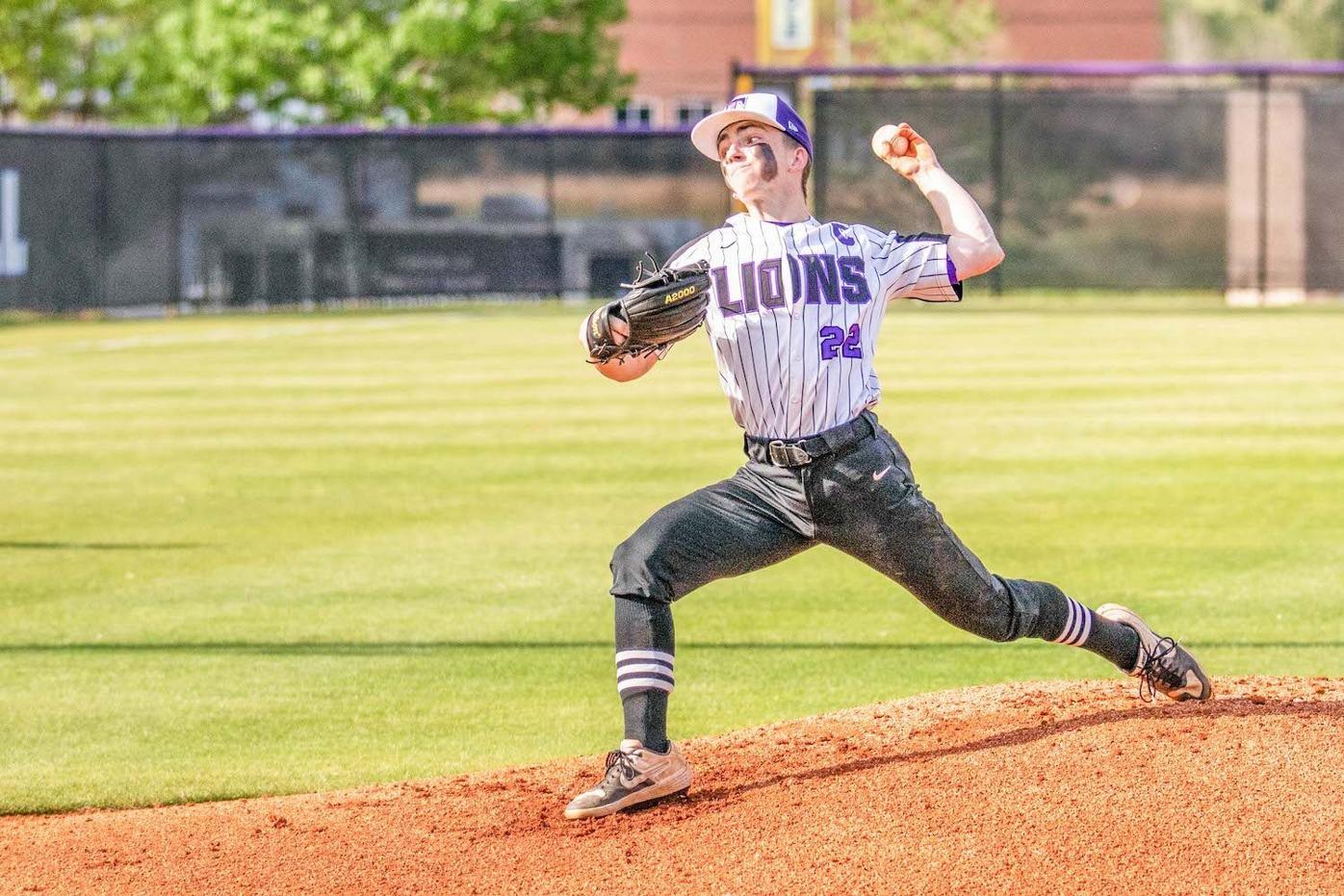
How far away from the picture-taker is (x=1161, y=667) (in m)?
5.64

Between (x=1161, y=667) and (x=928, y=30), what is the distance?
41.4 m

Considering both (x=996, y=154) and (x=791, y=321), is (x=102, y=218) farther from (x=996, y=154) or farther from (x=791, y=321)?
(x=791, y=321)

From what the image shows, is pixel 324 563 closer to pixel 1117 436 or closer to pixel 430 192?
pixel 1117 436

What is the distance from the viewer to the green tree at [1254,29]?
67.6 meters

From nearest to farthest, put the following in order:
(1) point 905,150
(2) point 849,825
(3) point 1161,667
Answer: (2) point 849,825 < (1) point 905,150 < (3) point 1161,667

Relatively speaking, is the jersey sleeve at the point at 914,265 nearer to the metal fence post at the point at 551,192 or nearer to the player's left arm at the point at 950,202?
the player's left arm at the point at 950,202

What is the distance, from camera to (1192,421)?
14719mm

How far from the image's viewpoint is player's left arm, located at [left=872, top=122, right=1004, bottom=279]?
5.16 meters

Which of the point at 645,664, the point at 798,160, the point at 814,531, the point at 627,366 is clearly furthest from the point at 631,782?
the point at 798,160

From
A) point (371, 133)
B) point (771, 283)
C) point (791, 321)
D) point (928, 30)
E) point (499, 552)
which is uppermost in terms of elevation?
point (928, 30)

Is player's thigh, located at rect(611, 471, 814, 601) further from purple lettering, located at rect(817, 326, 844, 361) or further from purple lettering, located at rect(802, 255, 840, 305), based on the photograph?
purple lettering, located at rect(802, 255, 840, 305)

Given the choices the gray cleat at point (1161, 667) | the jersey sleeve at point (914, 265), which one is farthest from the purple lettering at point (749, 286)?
the gray cleat at point (1161, 667)

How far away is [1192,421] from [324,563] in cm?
773

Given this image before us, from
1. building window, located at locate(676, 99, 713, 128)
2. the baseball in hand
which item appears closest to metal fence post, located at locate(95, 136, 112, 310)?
building window, located at locate(676, 99, 713, 128)
